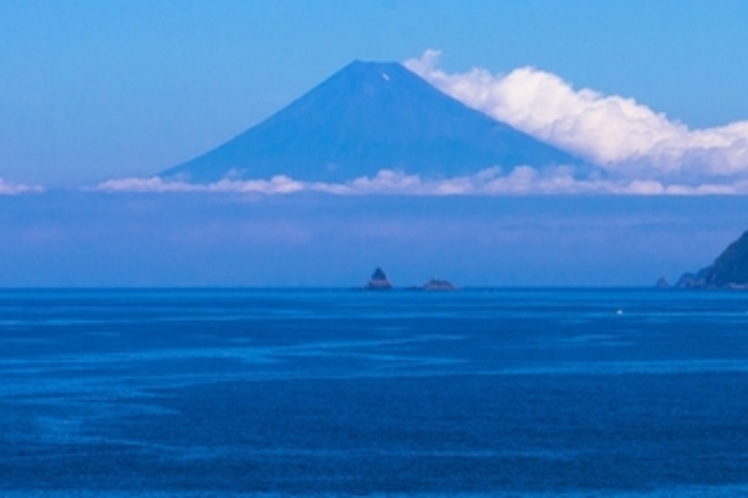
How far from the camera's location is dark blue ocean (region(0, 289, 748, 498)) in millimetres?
43438

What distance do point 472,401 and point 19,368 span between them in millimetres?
33872

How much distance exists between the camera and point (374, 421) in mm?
57688

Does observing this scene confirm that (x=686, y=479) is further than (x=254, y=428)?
No

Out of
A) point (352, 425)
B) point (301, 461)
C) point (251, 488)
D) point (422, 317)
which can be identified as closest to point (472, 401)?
point (352, 425)

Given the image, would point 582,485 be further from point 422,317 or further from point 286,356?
point 422,317

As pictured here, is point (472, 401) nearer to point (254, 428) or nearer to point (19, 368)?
point (254, 428)

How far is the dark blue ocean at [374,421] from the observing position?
43.4m

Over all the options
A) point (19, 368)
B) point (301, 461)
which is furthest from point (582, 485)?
point (19, 368)

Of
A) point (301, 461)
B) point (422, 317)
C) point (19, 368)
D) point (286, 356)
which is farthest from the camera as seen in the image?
point (422, 317)

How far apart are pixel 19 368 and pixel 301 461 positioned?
44.9m

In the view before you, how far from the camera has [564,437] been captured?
52.8 meters

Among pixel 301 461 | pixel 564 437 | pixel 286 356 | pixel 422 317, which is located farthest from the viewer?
pixel 422 317

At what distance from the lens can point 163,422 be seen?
5697 centimetres

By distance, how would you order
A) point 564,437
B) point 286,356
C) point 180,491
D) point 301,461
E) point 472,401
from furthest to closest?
1. point 286,356
2. point 472,401
3. point 564,437
4. point 301,461
5. point 180,491
